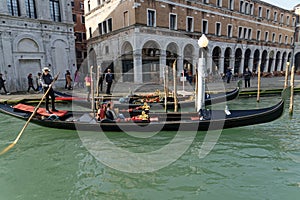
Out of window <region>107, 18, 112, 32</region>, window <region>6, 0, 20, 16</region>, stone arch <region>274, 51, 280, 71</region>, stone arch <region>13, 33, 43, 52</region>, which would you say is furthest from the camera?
stone arch <region>274, 51, 280, 71</region>

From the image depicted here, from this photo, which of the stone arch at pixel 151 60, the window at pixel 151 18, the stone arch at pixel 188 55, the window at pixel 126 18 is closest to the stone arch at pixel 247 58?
the stone arch at pixel 188 55

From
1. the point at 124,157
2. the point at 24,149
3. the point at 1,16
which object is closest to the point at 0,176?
the point at 24,149

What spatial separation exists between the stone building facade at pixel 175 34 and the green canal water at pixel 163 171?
7496 millimetres

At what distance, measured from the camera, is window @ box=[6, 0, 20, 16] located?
9.82 meters

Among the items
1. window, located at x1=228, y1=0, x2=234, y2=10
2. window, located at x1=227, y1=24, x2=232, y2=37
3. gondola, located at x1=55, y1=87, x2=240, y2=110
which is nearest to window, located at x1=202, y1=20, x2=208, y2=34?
window, located at x1=227, y1=24, x2=232, y2=37

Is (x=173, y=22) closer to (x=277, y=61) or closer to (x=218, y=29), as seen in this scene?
(x=218, y=29)

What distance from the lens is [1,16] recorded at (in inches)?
374

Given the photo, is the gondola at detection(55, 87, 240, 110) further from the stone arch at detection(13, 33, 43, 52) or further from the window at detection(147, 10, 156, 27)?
the window at detection(147, 10, 156, 27)

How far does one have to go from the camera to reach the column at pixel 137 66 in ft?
41.0

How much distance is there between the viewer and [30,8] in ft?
34.6

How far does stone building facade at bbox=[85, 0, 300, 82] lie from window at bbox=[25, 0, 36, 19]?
4.83 m

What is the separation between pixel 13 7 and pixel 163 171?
35.2 feet

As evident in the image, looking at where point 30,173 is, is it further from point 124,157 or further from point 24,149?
point 124,157

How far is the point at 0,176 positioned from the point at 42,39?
910cm
